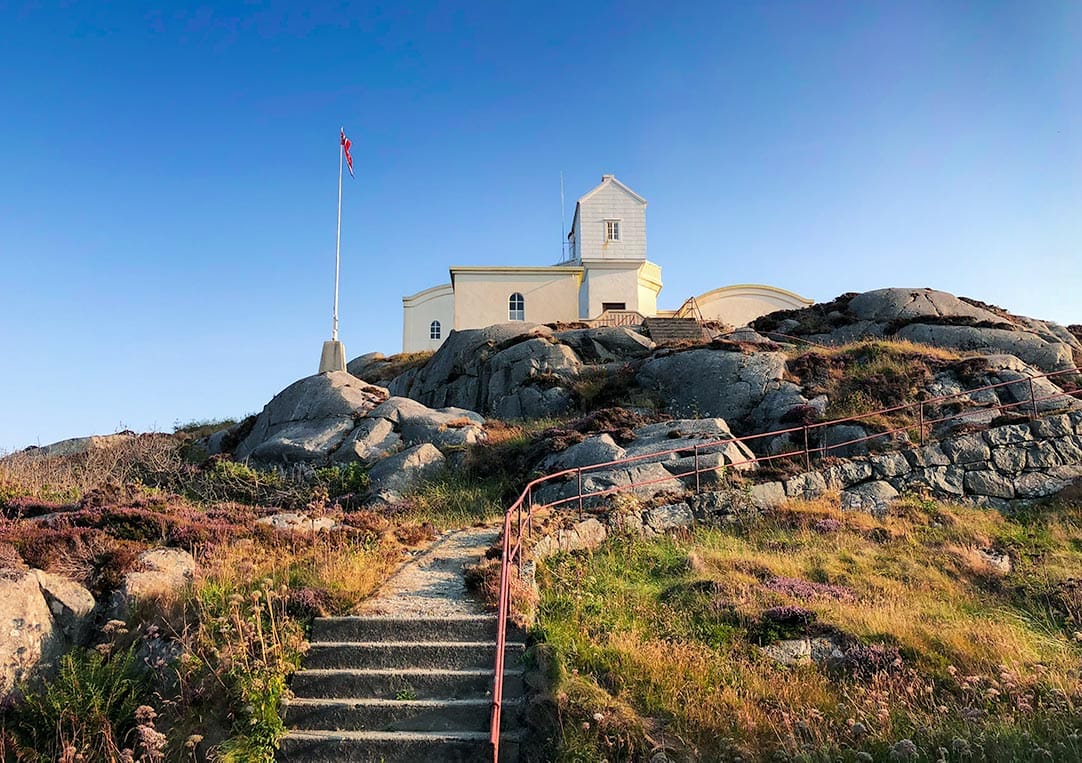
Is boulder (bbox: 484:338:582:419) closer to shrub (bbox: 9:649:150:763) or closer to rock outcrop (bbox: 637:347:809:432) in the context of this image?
rock outcrop (bbox: 637:347:809:432)

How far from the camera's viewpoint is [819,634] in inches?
355

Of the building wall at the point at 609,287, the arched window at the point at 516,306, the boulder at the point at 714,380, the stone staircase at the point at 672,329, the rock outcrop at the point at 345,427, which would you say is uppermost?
the building wall at the point at 609,287

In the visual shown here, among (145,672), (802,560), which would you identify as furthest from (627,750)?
(802,560)

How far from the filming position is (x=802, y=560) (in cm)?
1230

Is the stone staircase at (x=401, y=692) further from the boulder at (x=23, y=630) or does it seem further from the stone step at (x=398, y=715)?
Answer: the boulder at (x=23, y=630)

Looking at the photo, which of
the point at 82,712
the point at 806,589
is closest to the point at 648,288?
the point at 806,589

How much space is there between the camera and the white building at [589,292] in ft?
130

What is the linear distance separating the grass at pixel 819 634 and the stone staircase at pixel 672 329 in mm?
17978

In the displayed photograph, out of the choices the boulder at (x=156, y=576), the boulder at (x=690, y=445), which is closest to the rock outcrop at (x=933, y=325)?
the boulder at (x=690, y=445)

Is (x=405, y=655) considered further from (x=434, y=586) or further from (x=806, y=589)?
(x=806, y=589)

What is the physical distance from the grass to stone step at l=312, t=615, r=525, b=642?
0.94m

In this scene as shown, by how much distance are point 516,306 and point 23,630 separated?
32862 millimetres

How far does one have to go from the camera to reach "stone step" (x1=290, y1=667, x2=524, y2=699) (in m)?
7.51

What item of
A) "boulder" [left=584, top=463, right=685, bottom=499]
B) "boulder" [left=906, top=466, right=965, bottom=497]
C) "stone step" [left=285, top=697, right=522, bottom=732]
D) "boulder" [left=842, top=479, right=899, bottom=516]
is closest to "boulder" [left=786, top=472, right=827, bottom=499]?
"boulder" [left=842, top=479, right=899, bottom=516]
